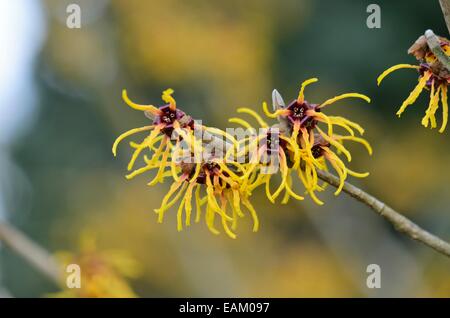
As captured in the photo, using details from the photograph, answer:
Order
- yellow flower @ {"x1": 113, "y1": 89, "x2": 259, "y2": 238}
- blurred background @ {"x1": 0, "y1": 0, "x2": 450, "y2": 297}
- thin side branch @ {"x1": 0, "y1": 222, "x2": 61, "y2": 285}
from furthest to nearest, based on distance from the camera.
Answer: blurred background @ {"x1": 0, "y1": 0, "x2": 450, "y2": 297}, thin side branch @ {"x1": 0, "y1": 222, "x2": 61, "y2": 285}, yellow flower @ {"x1": 113, "y1": 89, "x2": 259, "y2": 238}

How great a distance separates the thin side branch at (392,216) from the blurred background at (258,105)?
3.97 meters

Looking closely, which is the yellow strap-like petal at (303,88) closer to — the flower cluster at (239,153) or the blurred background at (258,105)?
Answer: the flower cluster at (239,153)

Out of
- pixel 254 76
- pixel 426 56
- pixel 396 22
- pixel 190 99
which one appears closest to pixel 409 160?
pixel 396 22

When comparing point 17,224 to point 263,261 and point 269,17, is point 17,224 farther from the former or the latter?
point 269,17

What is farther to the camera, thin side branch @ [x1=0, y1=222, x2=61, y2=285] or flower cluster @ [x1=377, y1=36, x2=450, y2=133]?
thin side branch @ [x1=0, y1=222, x2=61, y2=285]

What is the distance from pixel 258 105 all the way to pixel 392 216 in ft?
17.7

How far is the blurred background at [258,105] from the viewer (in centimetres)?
625

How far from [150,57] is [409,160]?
304 cm

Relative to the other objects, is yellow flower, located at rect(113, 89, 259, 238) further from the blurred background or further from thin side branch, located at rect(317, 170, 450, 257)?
the blurred background

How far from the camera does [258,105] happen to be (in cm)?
695

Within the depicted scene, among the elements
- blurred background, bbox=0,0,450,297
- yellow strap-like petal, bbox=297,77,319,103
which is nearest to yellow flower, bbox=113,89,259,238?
yellow strap-like petal, bbox=297,77,319,103

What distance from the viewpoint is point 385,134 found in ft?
23.1

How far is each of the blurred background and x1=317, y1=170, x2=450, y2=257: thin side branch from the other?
397 centimetres

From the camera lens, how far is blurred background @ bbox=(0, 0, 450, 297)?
625 centimetres
